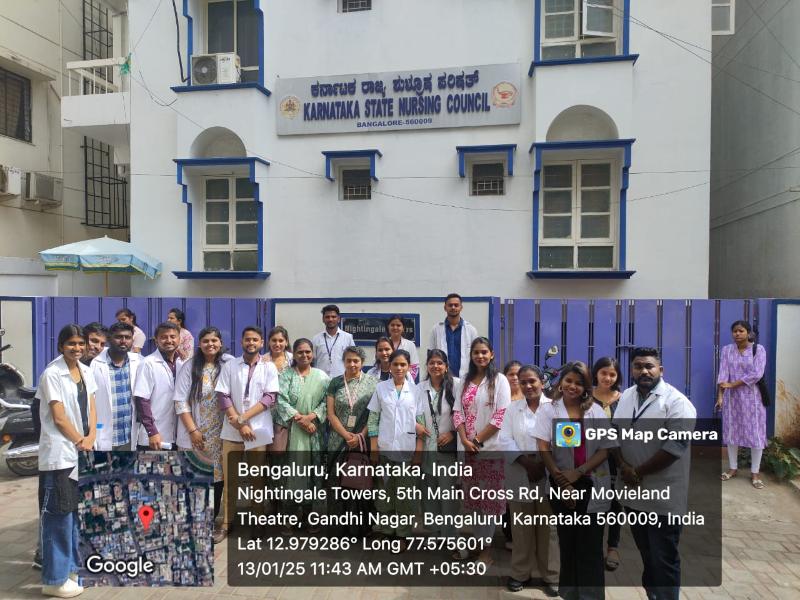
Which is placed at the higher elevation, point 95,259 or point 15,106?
point 15,106

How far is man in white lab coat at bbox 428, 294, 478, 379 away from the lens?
5410 millimetres

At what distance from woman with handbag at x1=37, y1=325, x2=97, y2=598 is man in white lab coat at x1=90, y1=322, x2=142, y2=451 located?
40 cm

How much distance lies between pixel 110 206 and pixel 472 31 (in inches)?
386

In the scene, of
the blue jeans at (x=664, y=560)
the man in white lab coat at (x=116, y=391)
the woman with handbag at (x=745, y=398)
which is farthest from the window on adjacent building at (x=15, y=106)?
the woman with handbag at (x=745, y=398)

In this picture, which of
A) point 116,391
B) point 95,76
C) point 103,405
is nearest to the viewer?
point 103,405

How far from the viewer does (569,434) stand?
3.18 meters

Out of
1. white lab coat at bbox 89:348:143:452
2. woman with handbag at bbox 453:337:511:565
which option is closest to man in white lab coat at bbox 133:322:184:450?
white lab coat at bbox 89:348:143:452

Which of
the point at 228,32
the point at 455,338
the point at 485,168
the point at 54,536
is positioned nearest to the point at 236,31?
the point at 228,32

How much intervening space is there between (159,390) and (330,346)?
2.08m

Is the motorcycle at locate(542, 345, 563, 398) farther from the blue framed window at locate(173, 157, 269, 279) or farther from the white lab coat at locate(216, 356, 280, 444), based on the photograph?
the blue framed window at locate(173, 157, 269, 279)

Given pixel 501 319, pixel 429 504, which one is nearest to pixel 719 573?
pixel 429 504

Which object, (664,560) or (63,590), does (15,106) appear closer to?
(63,590)

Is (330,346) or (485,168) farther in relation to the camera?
(485,168)

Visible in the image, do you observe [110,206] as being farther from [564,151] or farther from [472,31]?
[564,151]
